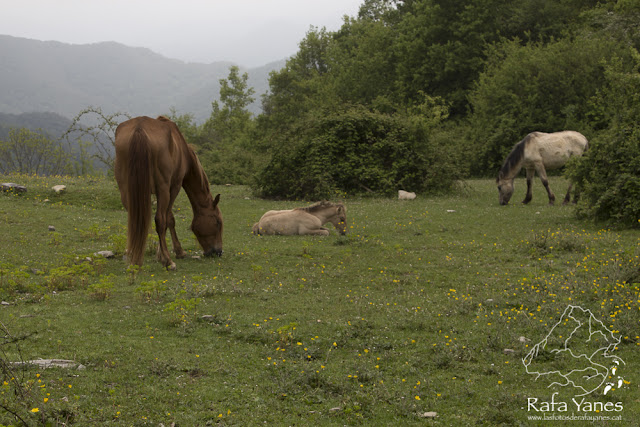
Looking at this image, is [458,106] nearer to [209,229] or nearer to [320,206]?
[320,206]

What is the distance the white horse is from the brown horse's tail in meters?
5.88

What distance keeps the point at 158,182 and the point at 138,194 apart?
3.31 ft

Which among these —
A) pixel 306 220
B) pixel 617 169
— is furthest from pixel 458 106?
pixel 306 220

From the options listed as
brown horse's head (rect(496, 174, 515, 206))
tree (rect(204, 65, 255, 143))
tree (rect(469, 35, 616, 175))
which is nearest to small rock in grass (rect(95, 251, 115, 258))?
brown horse's head (rect(496, 174, 515, 206))

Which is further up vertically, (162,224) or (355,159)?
(355,159)

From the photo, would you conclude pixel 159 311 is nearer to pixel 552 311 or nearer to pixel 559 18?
pixel 552 311

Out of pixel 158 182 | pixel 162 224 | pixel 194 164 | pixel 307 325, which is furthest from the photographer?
pixel 194 164

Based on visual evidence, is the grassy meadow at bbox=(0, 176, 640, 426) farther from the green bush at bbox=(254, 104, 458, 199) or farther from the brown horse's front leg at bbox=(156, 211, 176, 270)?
the green bush at bbox=(254, 104, 458, 199)

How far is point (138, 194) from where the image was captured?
9.13 metres

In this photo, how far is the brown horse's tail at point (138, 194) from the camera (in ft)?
29.9

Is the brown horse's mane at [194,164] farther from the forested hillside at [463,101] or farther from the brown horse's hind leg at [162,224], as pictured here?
the forested hillside at [463,101]

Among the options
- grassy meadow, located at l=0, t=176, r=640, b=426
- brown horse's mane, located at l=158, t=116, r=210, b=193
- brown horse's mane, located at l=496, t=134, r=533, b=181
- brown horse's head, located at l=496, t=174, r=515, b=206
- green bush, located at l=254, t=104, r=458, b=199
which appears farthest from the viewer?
green bush, located at l=254, t=104, r=458, b=199

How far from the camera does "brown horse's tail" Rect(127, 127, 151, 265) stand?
9117 mm

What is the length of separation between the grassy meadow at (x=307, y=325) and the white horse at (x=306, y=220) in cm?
64
